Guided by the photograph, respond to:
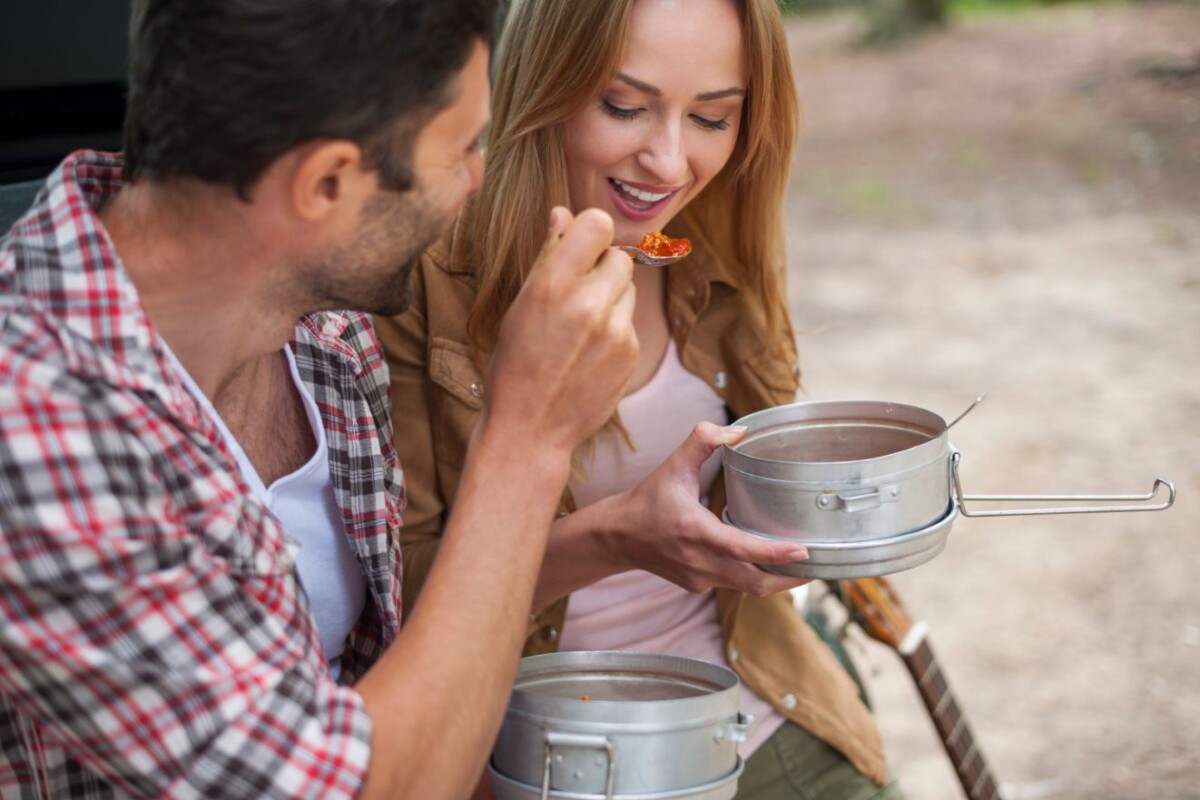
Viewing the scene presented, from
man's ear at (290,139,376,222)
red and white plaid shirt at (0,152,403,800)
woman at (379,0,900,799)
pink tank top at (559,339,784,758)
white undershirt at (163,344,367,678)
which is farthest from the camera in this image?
pink tank top at (559,339,784,758)

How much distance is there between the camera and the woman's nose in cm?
207

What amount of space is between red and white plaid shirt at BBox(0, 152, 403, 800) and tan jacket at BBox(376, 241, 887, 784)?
2.30 feet

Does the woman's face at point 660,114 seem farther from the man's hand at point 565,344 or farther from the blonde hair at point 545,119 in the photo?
the man's hand at point 565,344

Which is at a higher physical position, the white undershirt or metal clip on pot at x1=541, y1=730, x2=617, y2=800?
the white undershirt

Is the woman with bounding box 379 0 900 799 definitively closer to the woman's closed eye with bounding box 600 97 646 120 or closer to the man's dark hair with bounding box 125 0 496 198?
the woman's closed eye with bounding box 600 97 646 120

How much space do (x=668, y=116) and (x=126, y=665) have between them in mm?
1164

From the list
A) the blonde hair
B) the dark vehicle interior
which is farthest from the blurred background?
the blonde hair

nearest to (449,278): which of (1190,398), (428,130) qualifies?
(428,130)

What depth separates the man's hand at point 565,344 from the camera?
4.92 ft

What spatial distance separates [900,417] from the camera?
73.1 inches

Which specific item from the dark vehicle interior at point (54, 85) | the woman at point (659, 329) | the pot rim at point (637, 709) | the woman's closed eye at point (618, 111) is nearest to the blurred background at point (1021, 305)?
the dark vehicle interior at point (54, 85)

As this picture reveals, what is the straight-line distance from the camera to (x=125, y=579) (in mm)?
1266

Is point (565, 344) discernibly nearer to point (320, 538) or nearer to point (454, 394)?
point (320, 538)

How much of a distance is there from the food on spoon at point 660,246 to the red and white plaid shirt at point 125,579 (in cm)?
91
